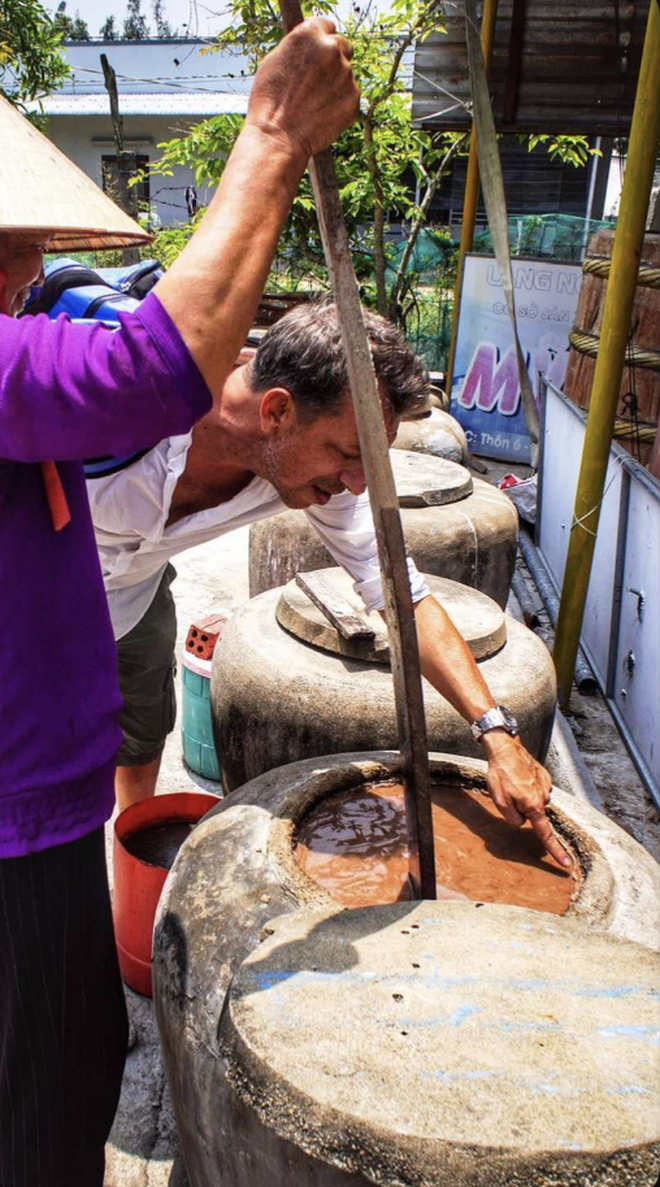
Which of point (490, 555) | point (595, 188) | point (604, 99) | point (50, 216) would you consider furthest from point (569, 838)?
point (595, 188)

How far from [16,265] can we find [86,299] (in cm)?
67

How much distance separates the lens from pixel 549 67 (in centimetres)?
769

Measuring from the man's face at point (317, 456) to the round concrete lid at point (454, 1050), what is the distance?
0.96 m

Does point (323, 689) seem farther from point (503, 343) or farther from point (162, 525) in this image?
point (503, 343)

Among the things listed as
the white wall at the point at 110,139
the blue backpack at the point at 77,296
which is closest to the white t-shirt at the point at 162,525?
the blue backpack at the point at 77,296

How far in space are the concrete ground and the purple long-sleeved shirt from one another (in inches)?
43.2

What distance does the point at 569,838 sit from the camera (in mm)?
2012

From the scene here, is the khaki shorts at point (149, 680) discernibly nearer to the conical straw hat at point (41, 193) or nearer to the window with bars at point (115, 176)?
the conical straw hat at point (41, 193)

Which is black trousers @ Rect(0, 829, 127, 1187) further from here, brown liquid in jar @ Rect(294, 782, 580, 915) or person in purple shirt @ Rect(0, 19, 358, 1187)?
brown liquid in jar @ Rect(294, 782, 580, 915)

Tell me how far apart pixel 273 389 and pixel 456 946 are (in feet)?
3.86

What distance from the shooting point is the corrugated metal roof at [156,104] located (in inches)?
878

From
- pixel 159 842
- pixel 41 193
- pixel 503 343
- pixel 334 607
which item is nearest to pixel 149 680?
pixel 159 842

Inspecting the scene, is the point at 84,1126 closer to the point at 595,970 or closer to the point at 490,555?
the point at 595,970

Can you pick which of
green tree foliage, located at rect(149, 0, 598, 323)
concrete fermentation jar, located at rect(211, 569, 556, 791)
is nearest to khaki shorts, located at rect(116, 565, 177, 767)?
concrete fermentation jar, located at rect(211, 569, 556, 791)
